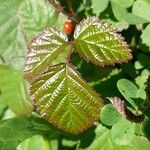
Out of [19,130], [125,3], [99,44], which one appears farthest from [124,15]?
[19,130]

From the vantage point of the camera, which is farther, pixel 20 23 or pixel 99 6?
pixel 20 23

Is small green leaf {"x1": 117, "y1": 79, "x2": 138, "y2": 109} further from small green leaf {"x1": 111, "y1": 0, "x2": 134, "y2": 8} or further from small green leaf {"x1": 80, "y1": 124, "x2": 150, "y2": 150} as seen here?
small green leaf {"x1": 111, "y1": 0, "x2": 134, "y2": 8}

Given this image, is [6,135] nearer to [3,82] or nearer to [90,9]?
[3,82]

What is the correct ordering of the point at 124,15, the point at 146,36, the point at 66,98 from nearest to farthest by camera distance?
the point at 66,98, the point at 146,36, the point at 124,15

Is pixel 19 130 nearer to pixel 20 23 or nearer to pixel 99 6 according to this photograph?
pixel 20 23

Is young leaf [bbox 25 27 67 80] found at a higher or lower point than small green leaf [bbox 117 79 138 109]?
higher

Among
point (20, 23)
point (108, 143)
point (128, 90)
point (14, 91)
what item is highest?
point (20, 23)

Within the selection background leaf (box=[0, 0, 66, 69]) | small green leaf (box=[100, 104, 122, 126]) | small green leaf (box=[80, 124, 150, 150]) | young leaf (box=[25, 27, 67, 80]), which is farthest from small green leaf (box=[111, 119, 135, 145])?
background leaf (box=[0, 0, 66, 69])

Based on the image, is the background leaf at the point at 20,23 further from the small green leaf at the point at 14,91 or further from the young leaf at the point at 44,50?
the young leaf at the point at 44,50
